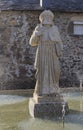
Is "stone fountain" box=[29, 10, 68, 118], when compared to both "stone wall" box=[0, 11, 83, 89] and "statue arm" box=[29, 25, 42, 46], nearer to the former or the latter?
"statue arm" box=[29, 25, 42, 46]

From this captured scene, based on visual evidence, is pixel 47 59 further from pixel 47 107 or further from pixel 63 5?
pixel 63 5

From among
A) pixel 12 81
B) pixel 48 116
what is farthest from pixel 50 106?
pixel 12 81

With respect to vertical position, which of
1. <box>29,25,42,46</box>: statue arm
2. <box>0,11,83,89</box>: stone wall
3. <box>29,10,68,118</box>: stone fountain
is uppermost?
<box>29,25,42,46</box>: statue arm

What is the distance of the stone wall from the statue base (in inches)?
327

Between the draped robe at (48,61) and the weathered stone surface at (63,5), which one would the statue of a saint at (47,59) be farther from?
the weathered stone surface at (63,5)

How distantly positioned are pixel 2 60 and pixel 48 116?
8.76 m

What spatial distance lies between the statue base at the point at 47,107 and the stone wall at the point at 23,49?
8317 mm

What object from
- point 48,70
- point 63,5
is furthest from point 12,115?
point 63,5

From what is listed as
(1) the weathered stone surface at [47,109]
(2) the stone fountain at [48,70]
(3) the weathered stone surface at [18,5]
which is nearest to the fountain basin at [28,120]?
(1) the weathered stone surface at [47,109]

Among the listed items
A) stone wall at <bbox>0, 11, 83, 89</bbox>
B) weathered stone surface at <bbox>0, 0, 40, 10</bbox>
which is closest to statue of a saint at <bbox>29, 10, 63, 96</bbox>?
stone wall at <bbox>0, 11, 83, 89</bbox>

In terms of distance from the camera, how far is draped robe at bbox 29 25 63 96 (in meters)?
8.74

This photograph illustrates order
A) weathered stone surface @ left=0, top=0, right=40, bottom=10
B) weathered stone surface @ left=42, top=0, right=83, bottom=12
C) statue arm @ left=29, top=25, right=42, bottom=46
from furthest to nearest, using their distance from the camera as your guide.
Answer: weathered stone surface @ left=42, top=0, right=83, bottom=12 → weathered stone surface @ left=0, top=0, right=40, bottom=10 → statue arm @ left=29, top=25, right=42, bottom=46

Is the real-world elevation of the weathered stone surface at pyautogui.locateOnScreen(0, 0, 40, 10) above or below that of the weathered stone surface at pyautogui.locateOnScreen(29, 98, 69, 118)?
above

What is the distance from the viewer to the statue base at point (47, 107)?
8.65 meters
